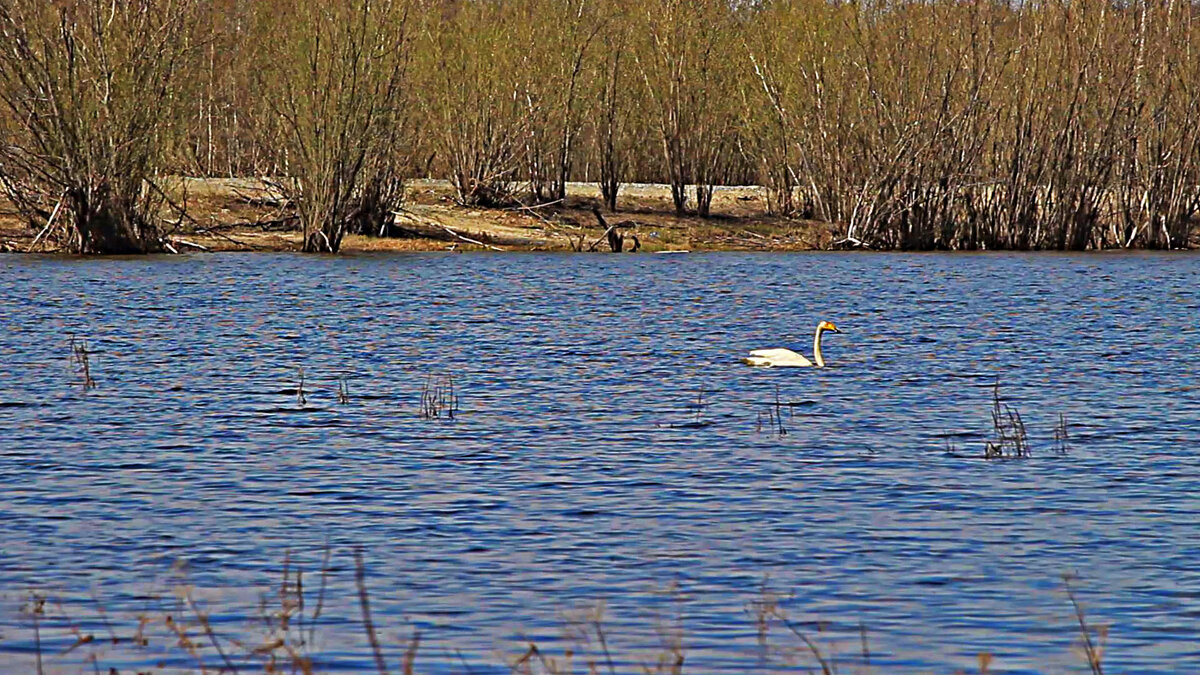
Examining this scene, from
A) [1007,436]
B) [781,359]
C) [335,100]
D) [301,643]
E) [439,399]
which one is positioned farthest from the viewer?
[335,100]

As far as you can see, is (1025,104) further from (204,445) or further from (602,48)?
(204,445)

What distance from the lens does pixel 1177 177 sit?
157 ft

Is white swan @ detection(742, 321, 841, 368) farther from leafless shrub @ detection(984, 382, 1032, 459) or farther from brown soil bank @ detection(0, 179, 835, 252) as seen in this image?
brown soil bank @ detection(0, 179, 835, 252)

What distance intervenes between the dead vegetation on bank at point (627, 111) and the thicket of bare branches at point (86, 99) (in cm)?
6

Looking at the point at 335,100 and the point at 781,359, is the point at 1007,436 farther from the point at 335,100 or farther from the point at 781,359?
the point at 335,100

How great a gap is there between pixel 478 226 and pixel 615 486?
36.9 m

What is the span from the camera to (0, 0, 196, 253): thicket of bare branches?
3953 centimetres

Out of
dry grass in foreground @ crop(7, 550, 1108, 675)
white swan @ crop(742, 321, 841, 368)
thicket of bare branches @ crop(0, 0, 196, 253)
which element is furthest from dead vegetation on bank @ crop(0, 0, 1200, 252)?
dry grass in foreground @ crop(7, 550, 1108, 675)

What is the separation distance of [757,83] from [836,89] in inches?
317

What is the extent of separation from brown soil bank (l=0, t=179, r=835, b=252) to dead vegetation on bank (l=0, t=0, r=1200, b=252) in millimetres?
437

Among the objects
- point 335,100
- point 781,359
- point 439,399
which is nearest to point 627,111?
point 335,100

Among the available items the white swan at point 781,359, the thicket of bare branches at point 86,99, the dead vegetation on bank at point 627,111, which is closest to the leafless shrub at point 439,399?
the white swan at point 781,359

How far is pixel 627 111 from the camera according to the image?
5616cm

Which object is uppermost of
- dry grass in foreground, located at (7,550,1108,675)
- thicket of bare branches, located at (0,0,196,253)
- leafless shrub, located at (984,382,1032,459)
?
thicket of bare branches, located at (0,0,196,253)
